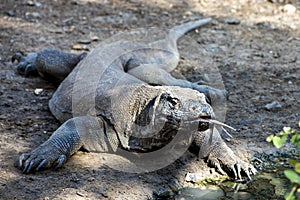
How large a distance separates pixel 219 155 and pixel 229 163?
12cm

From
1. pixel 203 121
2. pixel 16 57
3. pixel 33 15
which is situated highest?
pixel 203 121

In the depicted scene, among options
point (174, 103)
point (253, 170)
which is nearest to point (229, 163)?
point (253, 170)

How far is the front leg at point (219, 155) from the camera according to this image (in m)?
4.65

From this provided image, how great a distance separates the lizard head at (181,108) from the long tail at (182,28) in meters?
3.19

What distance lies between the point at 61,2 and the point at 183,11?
1946 mm

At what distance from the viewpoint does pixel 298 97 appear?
6.04m

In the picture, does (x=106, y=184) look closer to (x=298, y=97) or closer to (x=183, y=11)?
(x=298, y=97)

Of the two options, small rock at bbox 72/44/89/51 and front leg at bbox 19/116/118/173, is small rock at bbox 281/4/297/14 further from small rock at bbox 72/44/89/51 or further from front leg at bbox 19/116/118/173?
front leg at bbox 19/116/118/173

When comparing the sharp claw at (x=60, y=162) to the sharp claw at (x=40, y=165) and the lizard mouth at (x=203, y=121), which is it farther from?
the lizard mouth at (x=203, y=121)

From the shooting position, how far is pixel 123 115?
4.59 metres

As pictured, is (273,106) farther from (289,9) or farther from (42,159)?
(289,9)

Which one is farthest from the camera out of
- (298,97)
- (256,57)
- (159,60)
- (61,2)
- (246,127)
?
(61,2)

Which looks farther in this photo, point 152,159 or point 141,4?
point 141,4

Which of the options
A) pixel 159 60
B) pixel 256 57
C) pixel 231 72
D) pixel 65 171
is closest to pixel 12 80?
pixel 159 60
